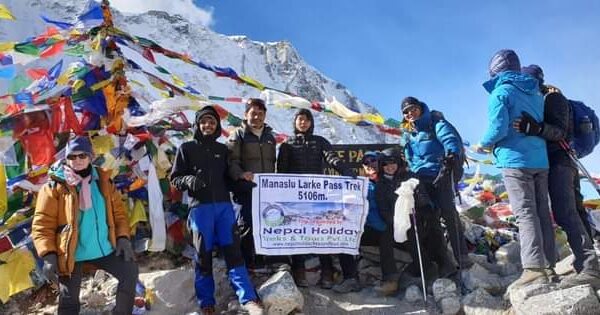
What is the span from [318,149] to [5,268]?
3.34 meters

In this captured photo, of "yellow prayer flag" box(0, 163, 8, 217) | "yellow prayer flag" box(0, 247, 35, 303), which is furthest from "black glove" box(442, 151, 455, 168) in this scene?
"yellow prayer flag" box(0, 163, 8, 217)

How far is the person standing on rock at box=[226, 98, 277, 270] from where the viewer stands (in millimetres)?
5297

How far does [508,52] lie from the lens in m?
4.60

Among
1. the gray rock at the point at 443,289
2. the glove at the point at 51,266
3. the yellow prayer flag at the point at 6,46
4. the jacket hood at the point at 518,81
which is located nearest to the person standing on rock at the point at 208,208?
the glove at the point at 51,266

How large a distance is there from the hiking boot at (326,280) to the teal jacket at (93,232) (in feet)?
7.11

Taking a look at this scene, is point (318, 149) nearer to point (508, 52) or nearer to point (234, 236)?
point (234, 236)

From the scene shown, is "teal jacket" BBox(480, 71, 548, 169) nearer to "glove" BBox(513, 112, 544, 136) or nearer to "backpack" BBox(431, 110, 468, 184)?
"glove" BBox(513, 112, 544, 136)

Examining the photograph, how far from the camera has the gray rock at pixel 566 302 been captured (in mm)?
Answer: 3869

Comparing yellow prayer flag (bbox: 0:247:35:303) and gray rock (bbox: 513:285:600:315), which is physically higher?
yellow prayer flag (bbox: 0:247:35:303)

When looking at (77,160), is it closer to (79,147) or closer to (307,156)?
(79,147)

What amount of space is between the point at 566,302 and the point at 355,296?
1981mm

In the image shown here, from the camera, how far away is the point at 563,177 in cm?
468

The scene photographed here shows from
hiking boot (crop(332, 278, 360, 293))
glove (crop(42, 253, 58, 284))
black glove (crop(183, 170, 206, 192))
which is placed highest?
black glove (crop(183, 170, 206, 192))

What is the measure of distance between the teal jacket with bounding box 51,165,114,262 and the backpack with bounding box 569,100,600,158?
438 centimetres
